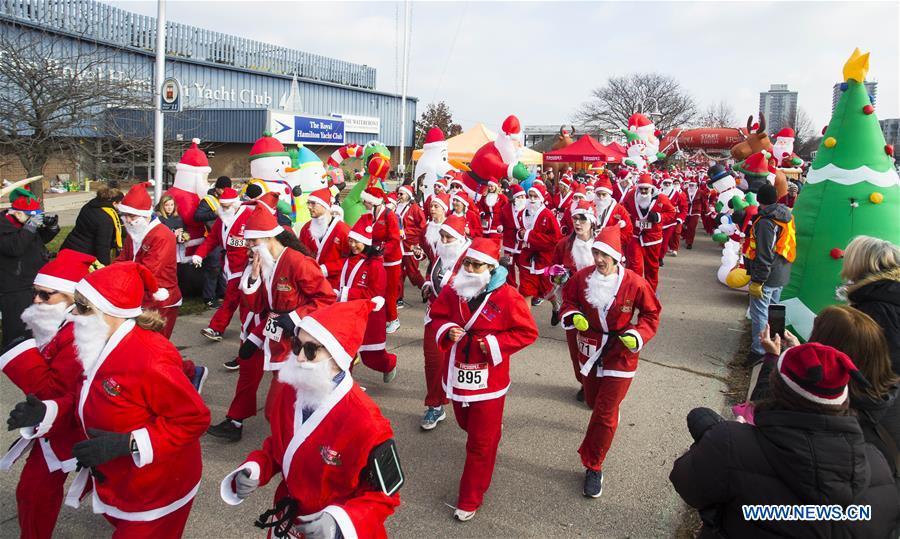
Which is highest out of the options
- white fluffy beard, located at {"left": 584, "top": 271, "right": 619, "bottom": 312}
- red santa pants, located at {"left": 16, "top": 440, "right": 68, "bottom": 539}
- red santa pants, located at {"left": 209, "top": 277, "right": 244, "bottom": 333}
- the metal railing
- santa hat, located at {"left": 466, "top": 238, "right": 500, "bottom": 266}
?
the metal railing

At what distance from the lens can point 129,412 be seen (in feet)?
9.14

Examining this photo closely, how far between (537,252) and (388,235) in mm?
2568

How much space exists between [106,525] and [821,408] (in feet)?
13.1

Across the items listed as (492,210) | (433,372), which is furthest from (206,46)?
(433,372)

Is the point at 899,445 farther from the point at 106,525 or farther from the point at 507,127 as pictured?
the point at 507,127

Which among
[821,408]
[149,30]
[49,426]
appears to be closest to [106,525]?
[49,426]

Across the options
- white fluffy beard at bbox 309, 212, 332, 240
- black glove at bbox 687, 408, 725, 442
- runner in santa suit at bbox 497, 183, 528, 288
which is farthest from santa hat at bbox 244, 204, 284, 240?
runner in santa suit at bbox 497, 183, 528, 288

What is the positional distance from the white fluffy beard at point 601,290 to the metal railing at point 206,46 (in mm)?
17570

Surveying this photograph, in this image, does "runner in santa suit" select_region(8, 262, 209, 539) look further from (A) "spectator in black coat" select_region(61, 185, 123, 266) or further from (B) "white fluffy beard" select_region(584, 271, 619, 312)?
(A) "spectator in black coat" select_region(61, 185, 123, 266)

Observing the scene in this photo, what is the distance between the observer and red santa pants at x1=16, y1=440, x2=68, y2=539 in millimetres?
3188

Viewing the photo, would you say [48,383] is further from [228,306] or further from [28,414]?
[228,306]

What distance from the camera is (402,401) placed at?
237 inches

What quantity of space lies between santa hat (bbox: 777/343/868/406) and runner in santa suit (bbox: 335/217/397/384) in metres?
4.53

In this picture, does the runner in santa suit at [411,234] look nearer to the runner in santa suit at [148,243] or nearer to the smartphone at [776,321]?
the runner in santa suit at [148,243]
